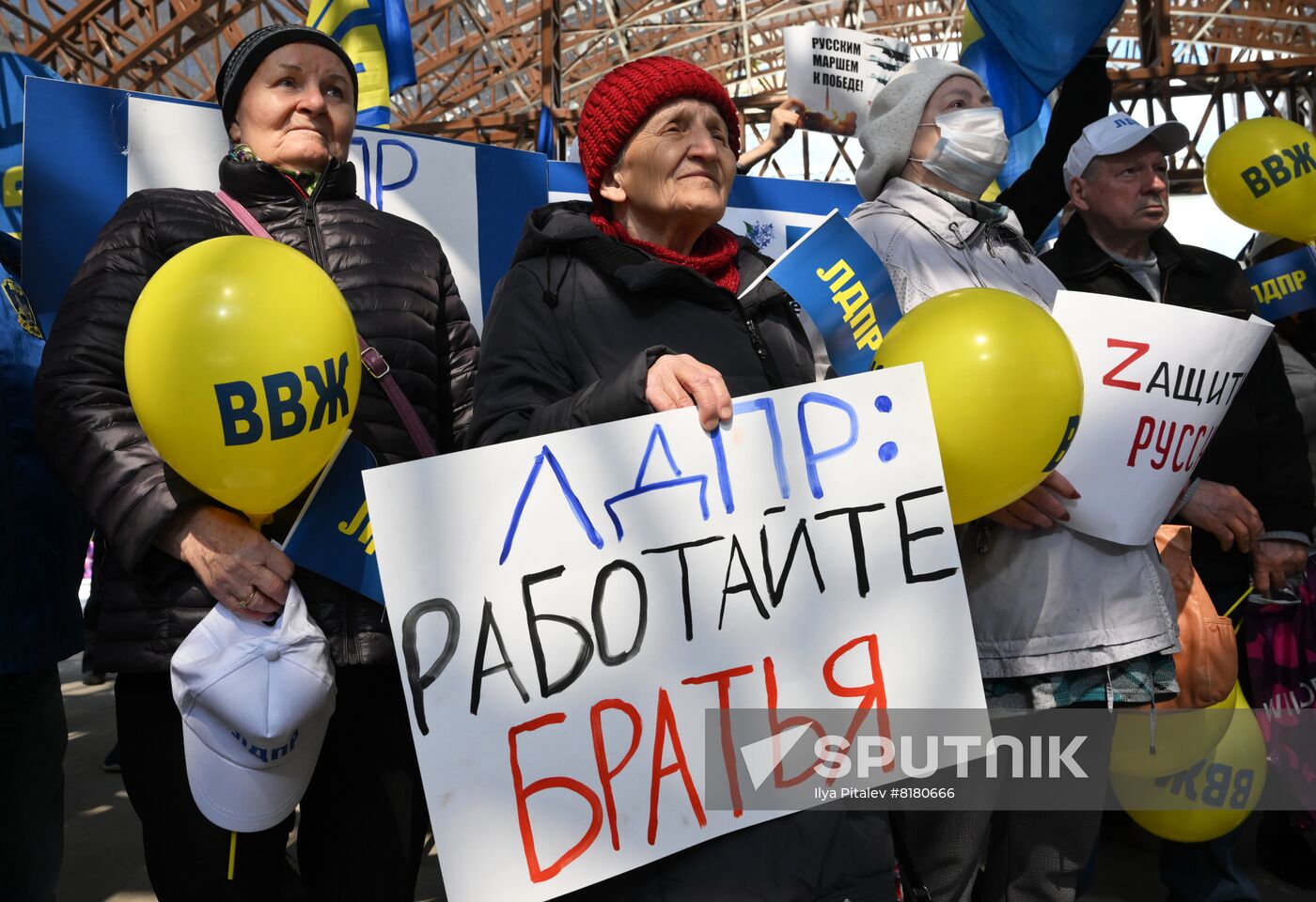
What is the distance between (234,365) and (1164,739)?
1.98m

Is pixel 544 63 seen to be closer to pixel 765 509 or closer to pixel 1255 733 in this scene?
pixel 1255 733

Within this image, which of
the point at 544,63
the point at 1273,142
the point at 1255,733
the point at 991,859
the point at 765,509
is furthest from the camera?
the point at 544,63

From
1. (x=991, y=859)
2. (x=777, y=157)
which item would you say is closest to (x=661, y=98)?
(x=991, y=859)

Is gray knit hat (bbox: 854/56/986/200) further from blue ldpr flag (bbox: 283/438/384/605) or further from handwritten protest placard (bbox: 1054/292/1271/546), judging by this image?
blue ldpr flag (bbox: 283/438/384/605)

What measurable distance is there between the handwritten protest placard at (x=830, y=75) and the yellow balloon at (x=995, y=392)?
3.42m

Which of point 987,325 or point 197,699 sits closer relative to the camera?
point 197,699

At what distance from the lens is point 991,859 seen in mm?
2244

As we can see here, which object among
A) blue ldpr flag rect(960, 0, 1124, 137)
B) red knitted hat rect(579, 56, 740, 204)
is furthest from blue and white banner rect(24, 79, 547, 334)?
blue ldpr flag rect(960, 0, 1124, 137)

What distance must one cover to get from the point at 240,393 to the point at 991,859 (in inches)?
65.2

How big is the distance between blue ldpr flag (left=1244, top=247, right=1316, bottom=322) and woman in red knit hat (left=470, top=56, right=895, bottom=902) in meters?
2.31

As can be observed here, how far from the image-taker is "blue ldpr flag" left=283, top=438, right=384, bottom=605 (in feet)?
5.42

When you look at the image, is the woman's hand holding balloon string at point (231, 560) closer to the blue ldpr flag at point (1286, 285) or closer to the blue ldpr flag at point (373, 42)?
the blue ldpr flag at point (373, 42)

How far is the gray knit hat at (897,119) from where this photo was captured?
7.70 feet

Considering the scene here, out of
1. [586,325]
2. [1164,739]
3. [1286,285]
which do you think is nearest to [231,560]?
[586,325]
